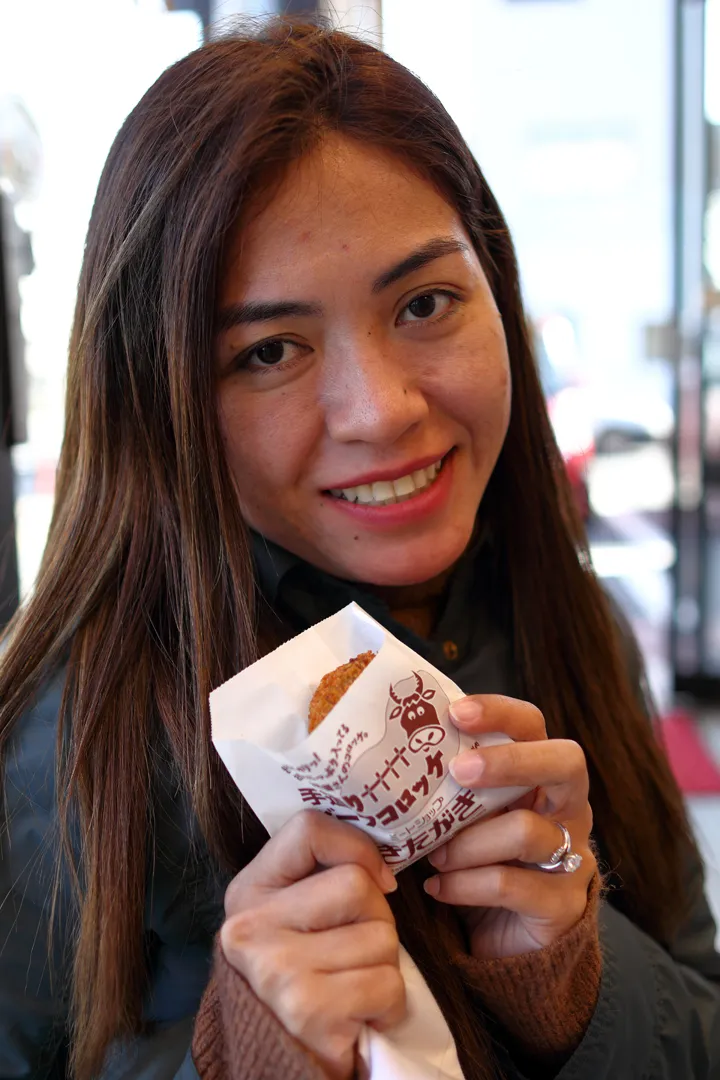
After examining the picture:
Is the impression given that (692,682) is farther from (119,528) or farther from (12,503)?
(119,528)

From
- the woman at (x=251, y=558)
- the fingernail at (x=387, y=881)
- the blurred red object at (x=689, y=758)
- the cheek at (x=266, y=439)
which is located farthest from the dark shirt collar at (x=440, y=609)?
the blurred red object at (x=689, y=758)

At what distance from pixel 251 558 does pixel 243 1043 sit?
0.46 meters

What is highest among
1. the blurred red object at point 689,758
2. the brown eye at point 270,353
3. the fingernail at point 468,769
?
the brown eye at point 270,353

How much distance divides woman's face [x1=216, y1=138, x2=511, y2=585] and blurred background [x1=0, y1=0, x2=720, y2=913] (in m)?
0.28

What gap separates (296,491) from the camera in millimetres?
1017

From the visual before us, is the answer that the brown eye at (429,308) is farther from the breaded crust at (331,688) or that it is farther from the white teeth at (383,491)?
the breaded crust at (331,688)

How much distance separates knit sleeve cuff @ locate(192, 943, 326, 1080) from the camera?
2.51ft

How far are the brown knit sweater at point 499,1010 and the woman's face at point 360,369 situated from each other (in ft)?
1.33

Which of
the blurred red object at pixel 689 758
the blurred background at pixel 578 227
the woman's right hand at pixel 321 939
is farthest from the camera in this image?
the blurred red object at pixel 689 758

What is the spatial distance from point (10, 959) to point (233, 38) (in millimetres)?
1020

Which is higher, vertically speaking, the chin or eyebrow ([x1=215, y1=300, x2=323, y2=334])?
eyebrow ([x1=215, y1=300, x2=323, y2=334])

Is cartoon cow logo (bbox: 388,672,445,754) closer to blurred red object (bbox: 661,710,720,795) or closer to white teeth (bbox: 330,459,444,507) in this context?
white teeth (bbox: 330,459,444,507)

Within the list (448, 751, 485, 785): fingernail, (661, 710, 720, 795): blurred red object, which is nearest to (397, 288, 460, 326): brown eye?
(448, 751, 485, 785): fingernail

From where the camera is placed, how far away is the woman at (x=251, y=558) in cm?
92
